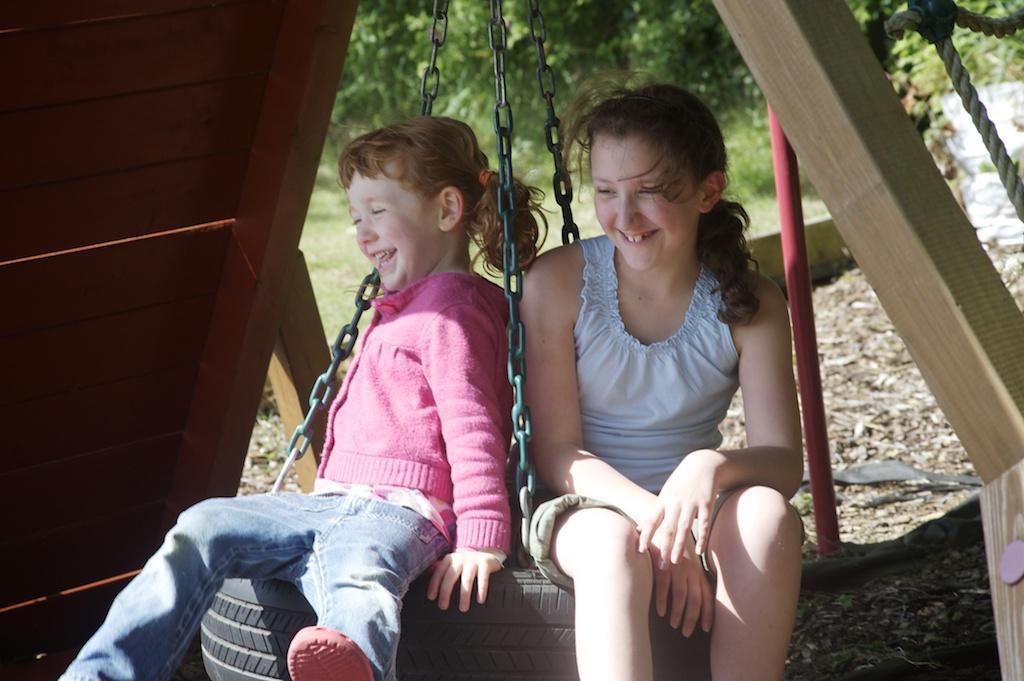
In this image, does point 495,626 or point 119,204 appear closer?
point 495,626

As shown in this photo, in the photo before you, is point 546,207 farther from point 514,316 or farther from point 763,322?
point 514,316

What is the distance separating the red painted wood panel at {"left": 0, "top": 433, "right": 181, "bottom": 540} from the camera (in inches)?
138

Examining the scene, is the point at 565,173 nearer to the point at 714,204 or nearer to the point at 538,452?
the point at 714,204

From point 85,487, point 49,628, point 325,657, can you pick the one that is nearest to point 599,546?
point 325,657

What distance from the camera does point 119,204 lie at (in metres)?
3.16

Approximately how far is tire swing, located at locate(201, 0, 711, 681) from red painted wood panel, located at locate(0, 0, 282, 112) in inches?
29.9

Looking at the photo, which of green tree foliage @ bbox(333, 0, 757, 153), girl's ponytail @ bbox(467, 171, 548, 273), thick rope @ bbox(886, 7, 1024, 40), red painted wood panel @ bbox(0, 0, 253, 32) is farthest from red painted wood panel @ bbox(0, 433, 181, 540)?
green tree foliage @ bbox(333, 0, 757, 153)

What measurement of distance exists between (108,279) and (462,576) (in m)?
1.44

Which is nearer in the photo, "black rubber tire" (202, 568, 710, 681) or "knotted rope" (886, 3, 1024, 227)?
"knotted rope" (886, 3, 1024, 227)

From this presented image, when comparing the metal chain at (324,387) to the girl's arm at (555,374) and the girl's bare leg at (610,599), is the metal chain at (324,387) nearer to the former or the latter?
the girl's arm at (555,374)

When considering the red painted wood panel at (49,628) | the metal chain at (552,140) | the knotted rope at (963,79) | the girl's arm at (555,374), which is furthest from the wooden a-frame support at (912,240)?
the red painted wood panel at (49,628)

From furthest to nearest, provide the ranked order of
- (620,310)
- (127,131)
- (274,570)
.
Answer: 1. (127,131)
2. (620,310)
3. (274,570)

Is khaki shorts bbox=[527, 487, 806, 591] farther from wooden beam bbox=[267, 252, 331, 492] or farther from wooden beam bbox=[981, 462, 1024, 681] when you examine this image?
wooden beam bbox=[267, 252, 331, 492]

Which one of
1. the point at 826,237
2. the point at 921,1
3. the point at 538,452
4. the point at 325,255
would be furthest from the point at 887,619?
the point at 325,255
